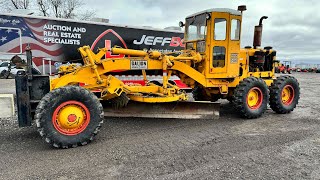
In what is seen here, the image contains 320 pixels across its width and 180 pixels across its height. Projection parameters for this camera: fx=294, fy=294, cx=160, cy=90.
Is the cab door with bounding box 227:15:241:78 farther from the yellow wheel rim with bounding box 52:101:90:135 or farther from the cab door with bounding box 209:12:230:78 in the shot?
the yellow wheel rim with bounding box 52:101:90:135

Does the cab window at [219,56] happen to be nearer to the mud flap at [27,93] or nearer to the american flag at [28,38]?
the mud flap at [27,93]

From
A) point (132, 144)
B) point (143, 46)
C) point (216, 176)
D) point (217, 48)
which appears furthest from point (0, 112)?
point (143, 46)

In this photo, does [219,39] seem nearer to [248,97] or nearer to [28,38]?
[248,97]

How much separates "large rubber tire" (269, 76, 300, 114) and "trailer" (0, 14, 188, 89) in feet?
8.80

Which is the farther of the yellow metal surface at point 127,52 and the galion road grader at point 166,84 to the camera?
the yellow metal surface at point 127,52

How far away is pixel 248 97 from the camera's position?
24.7 ft

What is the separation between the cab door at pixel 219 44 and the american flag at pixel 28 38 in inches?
204

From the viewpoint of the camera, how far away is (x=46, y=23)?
9.43 meters

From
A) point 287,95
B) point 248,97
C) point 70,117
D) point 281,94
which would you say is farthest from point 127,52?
point 287,95

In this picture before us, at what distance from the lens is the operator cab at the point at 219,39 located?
7.29 meters

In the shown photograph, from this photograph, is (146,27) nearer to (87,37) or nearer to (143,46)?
(143,46)

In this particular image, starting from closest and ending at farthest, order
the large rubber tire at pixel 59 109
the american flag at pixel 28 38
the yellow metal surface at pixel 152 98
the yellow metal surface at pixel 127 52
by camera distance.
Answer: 1. the large rubber tire at pixel 59 109
2. the yellow metal surface at pixel 127 52
3. the yellow metal surface at pixel 152 98
4. the american flag at pixel 28 38

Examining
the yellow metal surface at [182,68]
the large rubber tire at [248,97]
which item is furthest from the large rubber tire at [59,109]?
the large rubber tire at [248,97]

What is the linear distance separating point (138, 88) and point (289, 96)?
15.5ft
